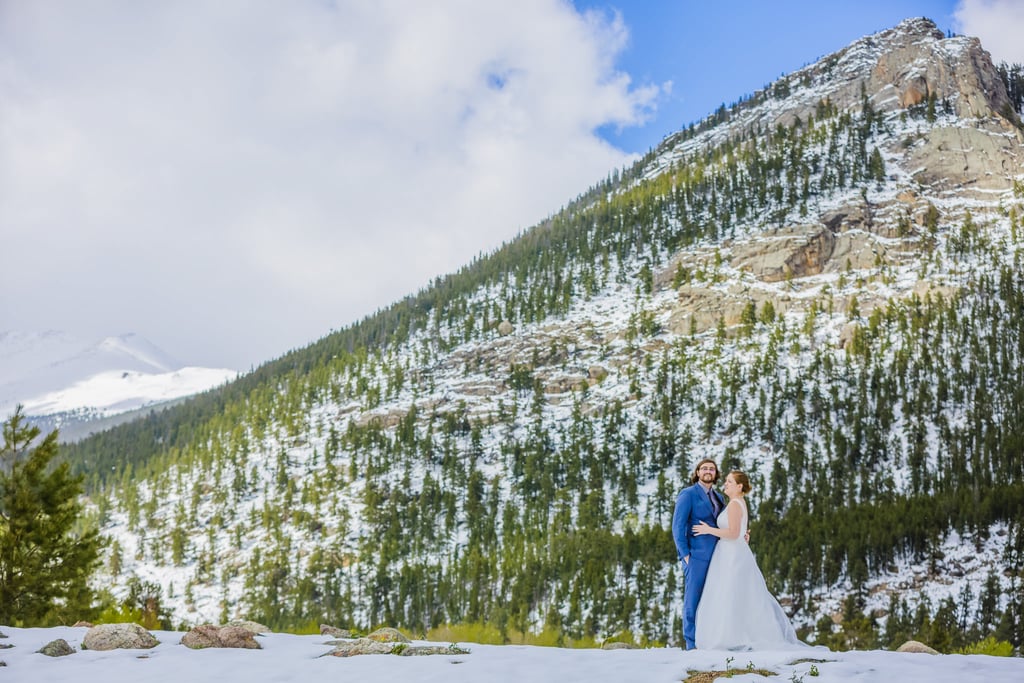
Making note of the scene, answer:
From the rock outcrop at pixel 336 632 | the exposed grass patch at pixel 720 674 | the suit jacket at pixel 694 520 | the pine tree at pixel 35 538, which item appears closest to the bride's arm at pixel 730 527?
the suit jacket at pixel 694 520

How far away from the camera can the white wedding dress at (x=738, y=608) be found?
9.23m

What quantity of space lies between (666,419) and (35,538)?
101 meters

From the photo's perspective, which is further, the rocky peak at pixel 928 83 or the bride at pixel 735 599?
the rocky peak at pixel 928 83

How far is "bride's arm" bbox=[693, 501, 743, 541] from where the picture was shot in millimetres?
9492

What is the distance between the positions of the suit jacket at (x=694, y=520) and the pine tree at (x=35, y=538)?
1698 cm

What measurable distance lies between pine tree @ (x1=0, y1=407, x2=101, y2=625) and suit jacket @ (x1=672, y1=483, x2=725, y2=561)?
17.0 metres

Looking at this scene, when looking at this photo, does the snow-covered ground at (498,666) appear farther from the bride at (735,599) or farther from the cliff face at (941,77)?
the cliff face at (941,77)

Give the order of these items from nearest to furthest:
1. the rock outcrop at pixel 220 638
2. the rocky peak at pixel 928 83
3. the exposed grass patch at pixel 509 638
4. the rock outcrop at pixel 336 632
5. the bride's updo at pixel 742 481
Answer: the bride's updo at pixel 742 481 < the rock outcrop at pixel 220 638 < the rock outcrop at pixel 336 632 < the exposed grass patch at pixel 509 638 < the rocky peak at pixel 928 83

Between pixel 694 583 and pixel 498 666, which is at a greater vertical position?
pixel 694 583

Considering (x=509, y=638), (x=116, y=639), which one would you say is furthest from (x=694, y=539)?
(x=509, y=638)

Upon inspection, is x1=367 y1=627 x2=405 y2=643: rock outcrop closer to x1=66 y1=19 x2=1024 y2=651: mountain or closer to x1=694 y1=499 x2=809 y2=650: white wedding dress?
x1=694 y1=499 x2=809 y2=650: white wedding dress

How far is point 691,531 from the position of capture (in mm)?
9797

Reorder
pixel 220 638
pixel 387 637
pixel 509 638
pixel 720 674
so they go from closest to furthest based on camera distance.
A: pixel 720 674
pixel 220 638
pixel 387 637
pixel 509 638

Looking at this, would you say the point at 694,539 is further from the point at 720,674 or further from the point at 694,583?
the point at 720,674
